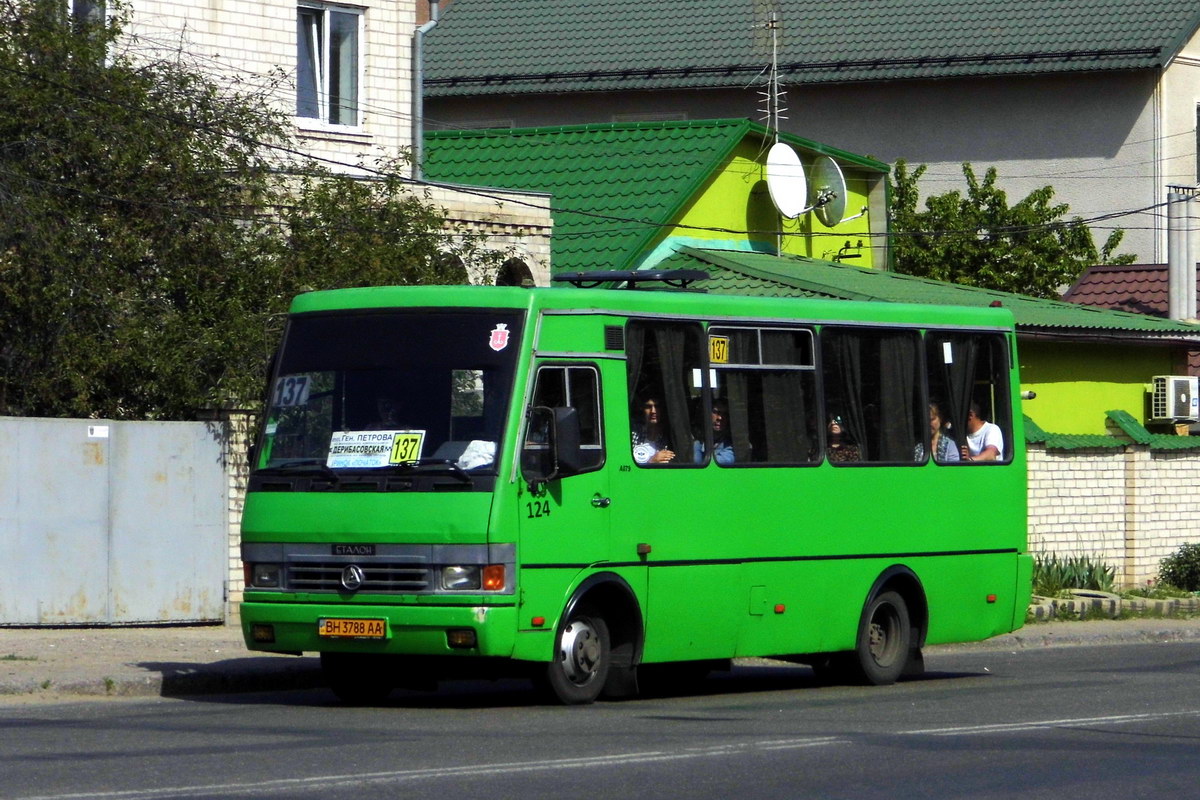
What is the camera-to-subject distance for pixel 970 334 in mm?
16875

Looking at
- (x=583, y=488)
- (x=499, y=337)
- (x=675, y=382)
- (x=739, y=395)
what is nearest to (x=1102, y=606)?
(x=739, y=395)

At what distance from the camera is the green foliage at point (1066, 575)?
24844mm

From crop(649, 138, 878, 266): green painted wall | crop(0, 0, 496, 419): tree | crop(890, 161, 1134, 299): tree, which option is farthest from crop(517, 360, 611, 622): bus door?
crop(890, 161, 1134, 299): tree

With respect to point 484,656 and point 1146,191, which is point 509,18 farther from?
point 484,656

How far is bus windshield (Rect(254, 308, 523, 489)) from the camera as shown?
43.0ft

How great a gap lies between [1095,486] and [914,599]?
10.7 meters

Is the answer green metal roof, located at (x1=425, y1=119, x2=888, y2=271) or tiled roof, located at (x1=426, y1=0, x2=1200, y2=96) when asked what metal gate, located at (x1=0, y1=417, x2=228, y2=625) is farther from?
tiled roof, located at (x1=426, y1=0, x2=1200, y2=96)

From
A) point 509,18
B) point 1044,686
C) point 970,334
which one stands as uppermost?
point 509,18

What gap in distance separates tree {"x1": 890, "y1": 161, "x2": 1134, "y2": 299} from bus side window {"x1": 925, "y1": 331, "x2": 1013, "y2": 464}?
24.2 metres

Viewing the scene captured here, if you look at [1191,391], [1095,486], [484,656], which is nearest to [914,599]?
[484,656]

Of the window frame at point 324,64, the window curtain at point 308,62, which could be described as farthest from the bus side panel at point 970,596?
the window curtain at point 308,62

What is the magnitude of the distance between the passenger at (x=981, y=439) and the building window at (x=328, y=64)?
12987 mm

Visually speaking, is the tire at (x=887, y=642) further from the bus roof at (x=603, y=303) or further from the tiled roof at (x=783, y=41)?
the tiled roof at (x=783, y=41)

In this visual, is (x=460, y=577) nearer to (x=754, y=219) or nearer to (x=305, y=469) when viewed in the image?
(x=305, y=469)
